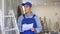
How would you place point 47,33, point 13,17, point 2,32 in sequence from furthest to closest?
point 47,33 < point 13,17 < point 2,32

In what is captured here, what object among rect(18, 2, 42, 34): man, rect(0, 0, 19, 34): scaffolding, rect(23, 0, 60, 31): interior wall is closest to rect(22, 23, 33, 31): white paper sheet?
rect(18, 2, 42, 34): man

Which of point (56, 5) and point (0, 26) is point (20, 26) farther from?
point (56, 5)

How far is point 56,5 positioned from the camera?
16.0ft

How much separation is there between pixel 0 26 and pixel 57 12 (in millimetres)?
3147

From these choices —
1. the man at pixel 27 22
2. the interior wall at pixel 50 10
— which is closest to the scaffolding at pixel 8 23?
the man at pixel 27 22

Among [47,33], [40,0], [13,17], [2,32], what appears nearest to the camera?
[2,32]

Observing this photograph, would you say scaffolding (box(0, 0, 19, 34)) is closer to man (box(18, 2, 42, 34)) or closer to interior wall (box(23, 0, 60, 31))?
man (box(18, 2, 42, 34))

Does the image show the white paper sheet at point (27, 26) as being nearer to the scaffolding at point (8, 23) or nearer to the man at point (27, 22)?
the man at point (27, 22)

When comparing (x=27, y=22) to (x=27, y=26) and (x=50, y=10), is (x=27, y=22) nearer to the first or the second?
(x=27, y=26)

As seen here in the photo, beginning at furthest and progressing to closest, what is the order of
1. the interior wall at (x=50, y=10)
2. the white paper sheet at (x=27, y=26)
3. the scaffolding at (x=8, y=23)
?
the interior wall at (x=50, y=10) → the white paper sheet at (x=27, y=26) → the scaffolding at (x=8, y=23)

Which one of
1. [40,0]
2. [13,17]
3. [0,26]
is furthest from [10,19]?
[40,0]

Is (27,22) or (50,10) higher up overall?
(50,10)

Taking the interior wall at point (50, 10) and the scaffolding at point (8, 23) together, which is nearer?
the scaffolding at point (8, 23)

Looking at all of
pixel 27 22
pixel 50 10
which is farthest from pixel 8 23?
pixel 50 10
